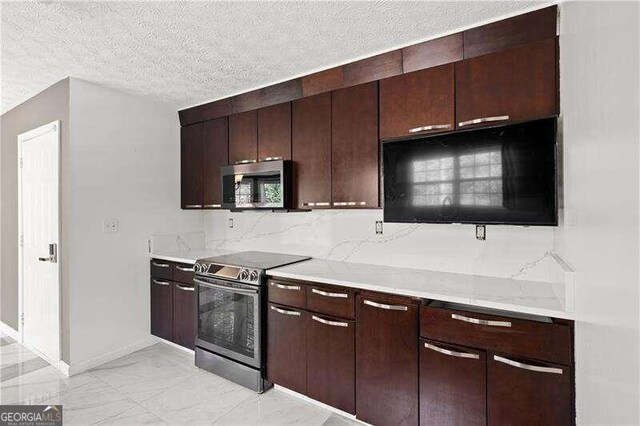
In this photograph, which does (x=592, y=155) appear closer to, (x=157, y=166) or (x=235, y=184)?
(x=235, y=184)

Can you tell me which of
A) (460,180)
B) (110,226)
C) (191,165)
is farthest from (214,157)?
(460,180)

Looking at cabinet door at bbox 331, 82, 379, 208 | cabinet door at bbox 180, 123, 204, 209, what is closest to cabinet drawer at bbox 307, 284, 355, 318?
cabinet door at bbox 331, 82, 379, 208

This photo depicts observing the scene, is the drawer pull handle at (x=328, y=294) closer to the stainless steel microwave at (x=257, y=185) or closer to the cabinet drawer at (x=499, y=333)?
the cabinet drawer at (x=499, y=333)

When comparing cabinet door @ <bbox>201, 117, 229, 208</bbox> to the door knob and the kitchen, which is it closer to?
the kitchen

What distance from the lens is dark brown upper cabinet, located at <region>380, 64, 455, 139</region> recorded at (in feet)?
6.63

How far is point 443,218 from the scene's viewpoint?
2020 mm

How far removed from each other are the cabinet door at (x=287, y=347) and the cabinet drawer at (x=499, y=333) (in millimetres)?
931

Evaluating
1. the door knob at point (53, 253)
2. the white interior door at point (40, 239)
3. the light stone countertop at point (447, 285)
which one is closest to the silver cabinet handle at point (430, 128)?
the light stone countertop at point (447, 285)

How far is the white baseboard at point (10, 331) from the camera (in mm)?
3443

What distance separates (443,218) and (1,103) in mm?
4696

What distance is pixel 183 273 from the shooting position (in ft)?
10.1

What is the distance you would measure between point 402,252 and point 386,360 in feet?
2.86

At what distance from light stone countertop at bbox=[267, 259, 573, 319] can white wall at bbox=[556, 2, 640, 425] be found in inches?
15.7

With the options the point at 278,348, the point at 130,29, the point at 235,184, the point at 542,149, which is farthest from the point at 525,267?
the point at 130,29
